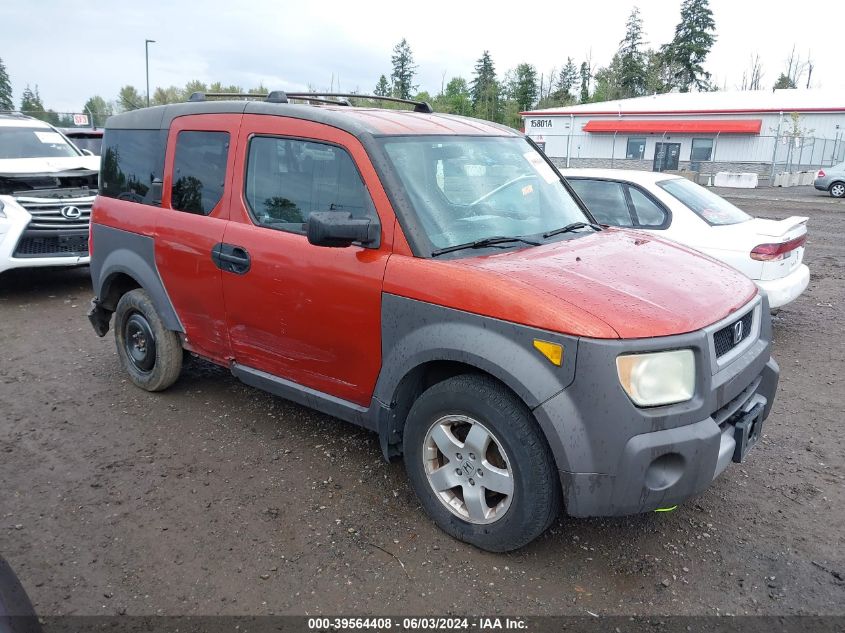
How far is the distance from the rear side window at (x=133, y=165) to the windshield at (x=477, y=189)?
6.37ft

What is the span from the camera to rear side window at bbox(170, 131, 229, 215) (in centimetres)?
392

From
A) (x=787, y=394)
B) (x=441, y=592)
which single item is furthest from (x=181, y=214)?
(x=787, y=394)

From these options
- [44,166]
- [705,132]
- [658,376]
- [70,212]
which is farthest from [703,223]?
[705,132]

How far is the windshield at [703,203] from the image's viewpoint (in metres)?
6.31

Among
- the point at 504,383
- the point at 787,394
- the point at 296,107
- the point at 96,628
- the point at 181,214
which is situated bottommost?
the point at 96,628

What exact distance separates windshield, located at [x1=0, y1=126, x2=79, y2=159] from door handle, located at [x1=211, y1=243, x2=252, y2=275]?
6717mm

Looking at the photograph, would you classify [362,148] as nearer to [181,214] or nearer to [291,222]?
[291,222]

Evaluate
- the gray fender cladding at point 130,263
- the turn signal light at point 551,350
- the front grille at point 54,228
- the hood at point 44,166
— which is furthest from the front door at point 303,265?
the hood at point 44,166

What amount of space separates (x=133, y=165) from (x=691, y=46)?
71143 mm

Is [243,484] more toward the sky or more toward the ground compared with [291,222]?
more toward the ground

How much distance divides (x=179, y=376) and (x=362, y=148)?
8.77ft

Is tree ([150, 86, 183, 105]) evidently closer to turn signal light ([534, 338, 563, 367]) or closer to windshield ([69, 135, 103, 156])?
windshield ([69, 135, 103, 156])

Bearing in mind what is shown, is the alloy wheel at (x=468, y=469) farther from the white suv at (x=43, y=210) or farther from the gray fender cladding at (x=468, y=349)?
the white suv at (x=43, y=210)

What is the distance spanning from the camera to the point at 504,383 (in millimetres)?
2777
